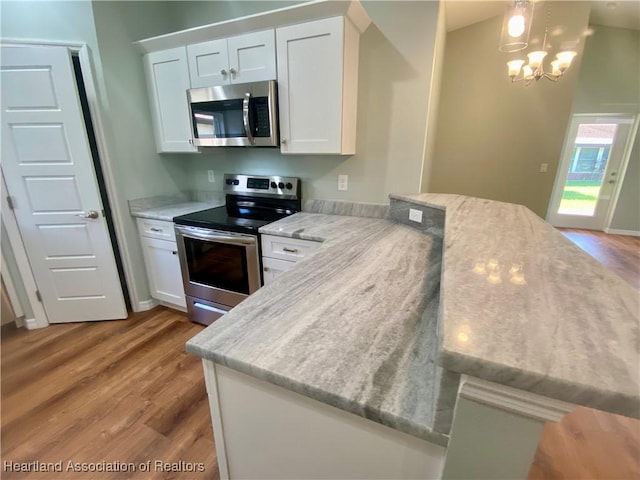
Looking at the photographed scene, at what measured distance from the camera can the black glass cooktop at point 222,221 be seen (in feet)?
6.84

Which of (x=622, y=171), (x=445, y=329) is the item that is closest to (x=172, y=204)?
(x=445, y=329)

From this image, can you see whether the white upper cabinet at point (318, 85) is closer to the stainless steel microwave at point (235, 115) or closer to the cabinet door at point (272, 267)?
the stainless steel microwave at point (235, 115)

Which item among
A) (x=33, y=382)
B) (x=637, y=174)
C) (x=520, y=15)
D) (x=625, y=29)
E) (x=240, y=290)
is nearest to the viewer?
(x=520, y=15)

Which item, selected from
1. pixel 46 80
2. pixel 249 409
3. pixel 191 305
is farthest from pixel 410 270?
pixel 46 80

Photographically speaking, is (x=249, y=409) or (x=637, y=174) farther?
(x=637, y=174)

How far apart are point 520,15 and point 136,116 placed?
2840 millimetres

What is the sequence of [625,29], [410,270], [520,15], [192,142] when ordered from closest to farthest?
[410,270] < [520,15] < [192,142] < [625,29]

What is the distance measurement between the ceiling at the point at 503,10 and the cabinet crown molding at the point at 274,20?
3.20 feet

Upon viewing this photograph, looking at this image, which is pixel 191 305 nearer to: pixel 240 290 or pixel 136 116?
pixel 240 290

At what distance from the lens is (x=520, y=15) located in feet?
5.58

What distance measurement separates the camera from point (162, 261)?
259 cm

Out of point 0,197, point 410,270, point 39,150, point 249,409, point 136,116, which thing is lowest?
point 249,409

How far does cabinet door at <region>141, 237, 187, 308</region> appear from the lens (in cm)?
252

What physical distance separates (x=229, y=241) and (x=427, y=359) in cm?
169
